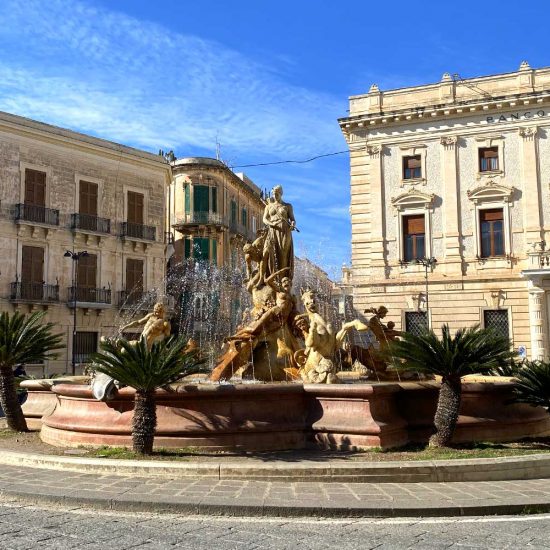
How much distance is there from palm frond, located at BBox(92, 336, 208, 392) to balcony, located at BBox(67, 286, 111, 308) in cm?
2373

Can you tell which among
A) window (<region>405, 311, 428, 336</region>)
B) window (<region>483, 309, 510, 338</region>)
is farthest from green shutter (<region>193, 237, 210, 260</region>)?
window (<region>483, 309, 510, 338</region>)

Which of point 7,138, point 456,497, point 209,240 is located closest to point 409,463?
point 456,497

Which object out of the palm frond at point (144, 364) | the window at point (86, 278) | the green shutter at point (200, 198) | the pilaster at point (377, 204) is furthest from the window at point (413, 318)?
the palm frond at point (144, 364)

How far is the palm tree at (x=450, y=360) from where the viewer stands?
8531 mm

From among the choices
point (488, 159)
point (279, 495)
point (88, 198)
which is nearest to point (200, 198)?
point (88, 198)

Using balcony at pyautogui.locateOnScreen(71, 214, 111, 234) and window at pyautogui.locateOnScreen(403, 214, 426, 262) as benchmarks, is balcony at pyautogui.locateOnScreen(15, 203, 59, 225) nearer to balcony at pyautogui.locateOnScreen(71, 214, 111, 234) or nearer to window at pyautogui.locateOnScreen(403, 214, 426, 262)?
balcony at pyautogui.locateOnScreen(71, 214, 111, 234)

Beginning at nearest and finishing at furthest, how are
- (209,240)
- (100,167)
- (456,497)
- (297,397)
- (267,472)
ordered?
(456,497) → (267,472) → (297,397) → (100,167) → (209,240)

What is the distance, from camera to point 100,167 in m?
34.1

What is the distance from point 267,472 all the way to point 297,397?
1.79m

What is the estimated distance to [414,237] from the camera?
30016 millimetres

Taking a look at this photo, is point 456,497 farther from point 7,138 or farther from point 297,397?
point 7,138

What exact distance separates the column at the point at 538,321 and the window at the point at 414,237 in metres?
5.00

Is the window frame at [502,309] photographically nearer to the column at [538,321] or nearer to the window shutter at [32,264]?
the column at [538,321]

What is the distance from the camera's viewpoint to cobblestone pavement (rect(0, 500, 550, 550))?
5297mm
